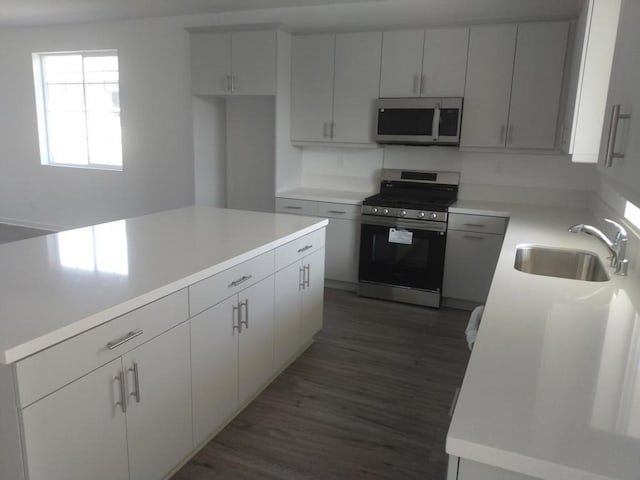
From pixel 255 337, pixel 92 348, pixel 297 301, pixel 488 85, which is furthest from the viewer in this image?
pixel 488 85

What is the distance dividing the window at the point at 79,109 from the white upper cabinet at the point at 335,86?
2.41 metres

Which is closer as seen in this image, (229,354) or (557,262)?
(229,354)

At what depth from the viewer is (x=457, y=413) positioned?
1027 millimetres

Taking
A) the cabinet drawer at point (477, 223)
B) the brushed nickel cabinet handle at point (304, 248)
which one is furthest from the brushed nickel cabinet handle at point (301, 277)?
the cabinet drawer at point (477, 223)

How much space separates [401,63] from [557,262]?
92.3 inches

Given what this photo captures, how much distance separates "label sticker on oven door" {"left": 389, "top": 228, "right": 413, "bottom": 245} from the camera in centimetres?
412

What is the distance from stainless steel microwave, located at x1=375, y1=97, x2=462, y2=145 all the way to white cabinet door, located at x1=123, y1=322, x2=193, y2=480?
2.90m

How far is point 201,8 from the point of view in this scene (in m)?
4.55

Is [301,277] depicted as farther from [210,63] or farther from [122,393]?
[210,63]

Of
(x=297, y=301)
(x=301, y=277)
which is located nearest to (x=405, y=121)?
(x=301, y=277)

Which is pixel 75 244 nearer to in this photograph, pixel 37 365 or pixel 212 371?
pixel 212 371

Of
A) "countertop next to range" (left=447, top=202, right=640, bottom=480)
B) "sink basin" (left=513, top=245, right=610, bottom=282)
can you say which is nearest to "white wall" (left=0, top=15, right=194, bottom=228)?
"sink basin" (left=513, top=245, right=610, bottom=282)

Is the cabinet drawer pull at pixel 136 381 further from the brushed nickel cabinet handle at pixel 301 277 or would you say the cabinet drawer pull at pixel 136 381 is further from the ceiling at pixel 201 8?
the ceiling at pixel 201 8

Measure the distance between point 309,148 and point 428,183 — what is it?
1293 mm
